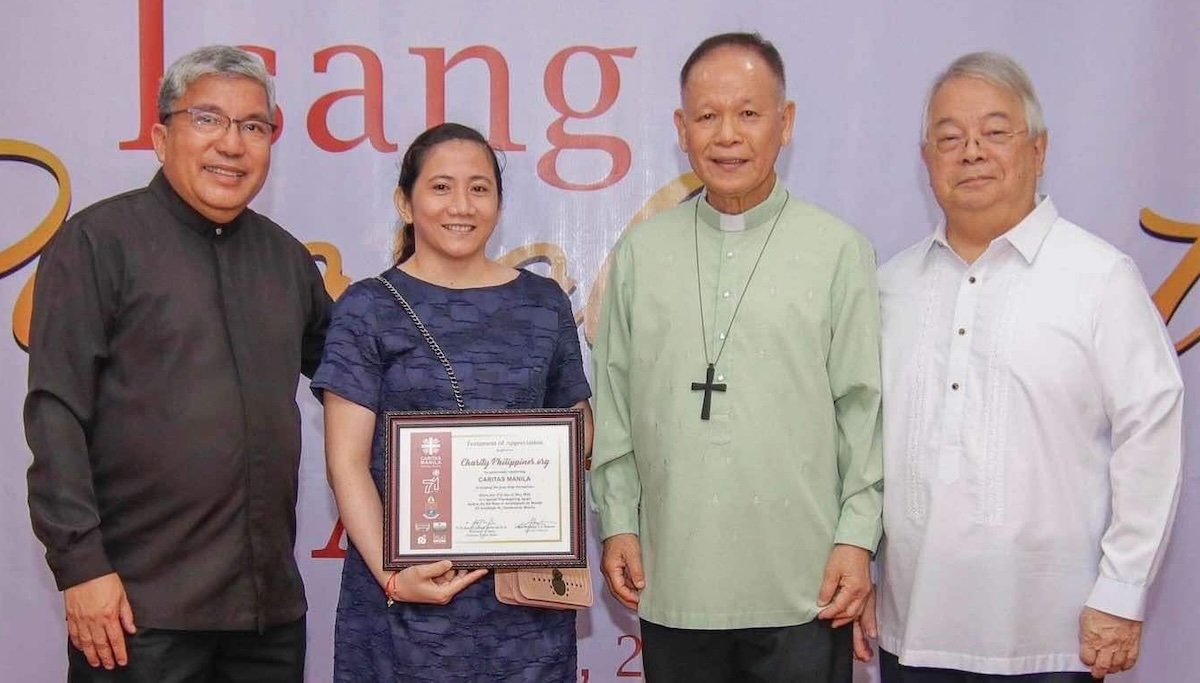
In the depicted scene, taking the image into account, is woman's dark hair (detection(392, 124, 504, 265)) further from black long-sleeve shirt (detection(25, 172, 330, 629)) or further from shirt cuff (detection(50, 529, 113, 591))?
shirt cuff (detection(50, 529, 113, 591))

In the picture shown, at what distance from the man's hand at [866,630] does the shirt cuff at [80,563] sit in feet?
4.95

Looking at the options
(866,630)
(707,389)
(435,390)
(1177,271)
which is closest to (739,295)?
(707,389)

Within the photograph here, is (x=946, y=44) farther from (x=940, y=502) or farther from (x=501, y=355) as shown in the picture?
(x=501, y=355)

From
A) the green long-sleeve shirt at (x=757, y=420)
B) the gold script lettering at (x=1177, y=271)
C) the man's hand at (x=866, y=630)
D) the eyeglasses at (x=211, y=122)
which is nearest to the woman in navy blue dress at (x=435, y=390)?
the green long-sleeve shirt at (x=757, y=420)

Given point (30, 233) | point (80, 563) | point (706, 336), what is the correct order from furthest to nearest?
point (30, 233) → point (706, 336) → point (80, 563)

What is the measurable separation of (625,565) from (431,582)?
45 centimetres

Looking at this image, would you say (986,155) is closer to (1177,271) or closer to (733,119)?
(733,119)

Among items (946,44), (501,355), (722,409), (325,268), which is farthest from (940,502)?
(325,268)

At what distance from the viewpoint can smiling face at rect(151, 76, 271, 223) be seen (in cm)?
223

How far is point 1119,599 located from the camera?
2.07 meters

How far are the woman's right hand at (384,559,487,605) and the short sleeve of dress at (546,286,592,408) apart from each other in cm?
42

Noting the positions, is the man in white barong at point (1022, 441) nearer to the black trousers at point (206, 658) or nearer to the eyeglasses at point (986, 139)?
the eyeglasses at point (986, 139)

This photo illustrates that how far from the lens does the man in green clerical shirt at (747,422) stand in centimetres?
220

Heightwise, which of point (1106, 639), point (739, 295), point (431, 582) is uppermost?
point (739, 295)
